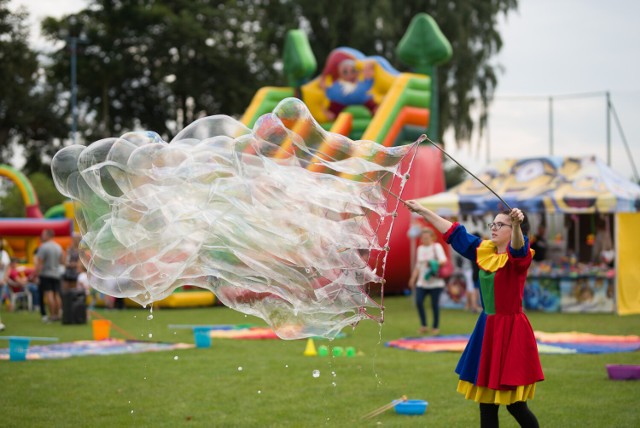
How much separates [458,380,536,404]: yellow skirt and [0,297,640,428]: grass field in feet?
4.74

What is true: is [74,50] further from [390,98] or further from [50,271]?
[50,271]

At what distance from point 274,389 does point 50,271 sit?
9710 mm

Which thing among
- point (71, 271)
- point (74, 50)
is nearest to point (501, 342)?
point (71, 271)

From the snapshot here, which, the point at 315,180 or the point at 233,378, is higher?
the point at 315,180

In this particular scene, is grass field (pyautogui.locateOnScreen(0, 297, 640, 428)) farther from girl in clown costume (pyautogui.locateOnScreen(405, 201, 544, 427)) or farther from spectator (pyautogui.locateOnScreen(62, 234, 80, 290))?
spectator (pyautogui.locateOnScreen(62, 234, 80, 290))

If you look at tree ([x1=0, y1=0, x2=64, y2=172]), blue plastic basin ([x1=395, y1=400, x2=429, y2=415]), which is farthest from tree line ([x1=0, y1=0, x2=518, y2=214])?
blue plastic basin ([x1=395, y1=400, x2=429, y2=415])

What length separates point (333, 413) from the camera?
778 cm

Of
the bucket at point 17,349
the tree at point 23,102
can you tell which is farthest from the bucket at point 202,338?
the tree at point 23,102

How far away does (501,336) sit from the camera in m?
5.87

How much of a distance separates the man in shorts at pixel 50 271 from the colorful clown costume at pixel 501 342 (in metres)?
12.9

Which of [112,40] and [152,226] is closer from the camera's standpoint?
[152,226]

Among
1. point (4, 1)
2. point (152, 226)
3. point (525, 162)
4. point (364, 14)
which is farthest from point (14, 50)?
point (152, 226)

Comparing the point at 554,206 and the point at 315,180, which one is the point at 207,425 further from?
the point at 554,206

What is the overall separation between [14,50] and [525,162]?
2702cm
